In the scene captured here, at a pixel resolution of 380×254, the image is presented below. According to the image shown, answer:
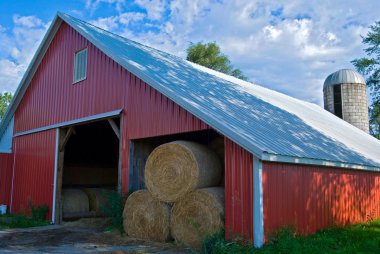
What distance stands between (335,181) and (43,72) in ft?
37.1

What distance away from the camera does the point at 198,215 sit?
28.5 ft

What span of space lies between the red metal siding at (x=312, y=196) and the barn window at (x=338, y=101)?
52.3 ft

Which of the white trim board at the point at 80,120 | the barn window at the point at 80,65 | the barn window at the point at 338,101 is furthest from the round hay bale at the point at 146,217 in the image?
the barn window at the point at 338,101

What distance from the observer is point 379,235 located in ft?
32.4

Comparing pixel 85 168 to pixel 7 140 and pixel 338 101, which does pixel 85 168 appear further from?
pixel 338 101

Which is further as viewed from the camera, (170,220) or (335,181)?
(335,181)

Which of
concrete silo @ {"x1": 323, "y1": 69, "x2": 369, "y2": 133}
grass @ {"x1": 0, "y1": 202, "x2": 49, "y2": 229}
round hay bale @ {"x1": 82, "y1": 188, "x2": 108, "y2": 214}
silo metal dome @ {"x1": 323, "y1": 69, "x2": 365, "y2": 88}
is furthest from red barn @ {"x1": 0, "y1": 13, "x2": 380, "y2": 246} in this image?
silo metal dome @ {"x1": 323, "y1": 69, "x2": 365, "y2": 88}

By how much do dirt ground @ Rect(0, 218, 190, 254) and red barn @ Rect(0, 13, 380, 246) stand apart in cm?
149

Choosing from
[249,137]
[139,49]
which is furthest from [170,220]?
[139,49]

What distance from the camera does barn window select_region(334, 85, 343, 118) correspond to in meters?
28.0

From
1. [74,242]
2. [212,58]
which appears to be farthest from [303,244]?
[212,58]

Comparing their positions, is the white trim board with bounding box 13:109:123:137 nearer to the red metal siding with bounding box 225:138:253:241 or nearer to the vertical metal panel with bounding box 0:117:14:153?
Answer: the vertical metal panel with bounding box 0:117:14:153

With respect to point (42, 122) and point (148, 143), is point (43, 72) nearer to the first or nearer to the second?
point (42, 122)

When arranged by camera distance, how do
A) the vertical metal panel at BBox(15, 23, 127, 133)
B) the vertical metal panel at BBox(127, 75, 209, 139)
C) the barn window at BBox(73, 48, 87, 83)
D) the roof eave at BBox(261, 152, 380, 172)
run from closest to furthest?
the roof eave at BBox(261, 152, 380, 172)
the vertical metal panel at BBox(127, 75, 209, 139)
the vertical metal panel at BBox(15, 23, 127, 133)
the barn window at BBox(73, 48, 87, 83)
